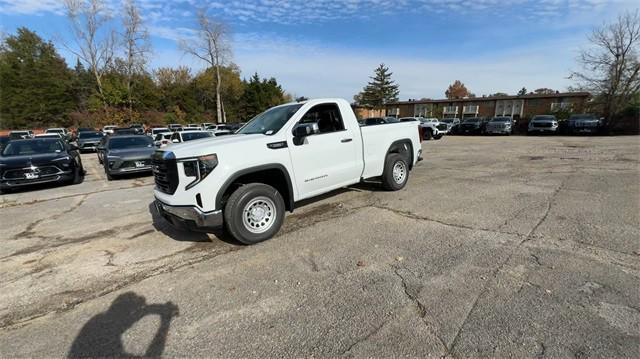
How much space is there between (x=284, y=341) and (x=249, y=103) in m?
55.9

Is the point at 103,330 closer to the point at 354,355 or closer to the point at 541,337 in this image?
the point at 354,355

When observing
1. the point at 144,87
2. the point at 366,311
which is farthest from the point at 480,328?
the point at 144,87

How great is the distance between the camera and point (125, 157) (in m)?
10.3

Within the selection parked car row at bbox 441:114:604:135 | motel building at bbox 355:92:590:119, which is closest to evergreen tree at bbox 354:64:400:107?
motel building at bbox 355:92:590:119

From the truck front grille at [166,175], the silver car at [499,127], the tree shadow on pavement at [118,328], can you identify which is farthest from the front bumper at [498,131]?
the tree shadow on pavement at [118,328]

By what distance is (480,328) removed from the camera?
2488 millimetres

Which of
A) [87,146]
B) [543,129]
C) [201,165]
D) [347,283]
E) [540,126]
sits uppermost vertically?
[201,165]

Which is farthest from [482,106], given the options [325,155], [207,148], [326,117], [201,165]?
[201,165]

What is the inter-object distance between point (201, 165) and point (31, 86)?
57528 mm

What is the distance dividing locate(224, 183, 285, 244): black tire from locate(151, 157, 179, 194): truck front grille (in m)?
0.74

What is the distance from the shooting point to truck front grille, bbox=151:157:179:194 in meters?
3.94

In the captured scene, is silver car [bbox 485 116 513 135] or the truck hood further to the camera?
silver car [bbox 485 116 513 135]

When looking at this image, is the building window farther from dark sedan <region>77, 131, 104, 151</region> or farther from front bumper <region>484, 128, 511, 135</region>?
dark sedan <region>77, 131, 104, 151</region>

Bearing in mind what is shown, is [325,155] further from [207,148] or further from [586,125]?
[586,125]
